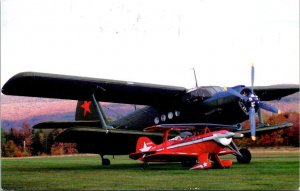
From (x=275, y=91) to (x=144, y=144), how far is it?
712 cm

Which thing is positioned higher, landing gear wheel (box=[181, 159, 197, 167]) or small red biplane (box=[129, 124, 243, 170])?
small red biplane (box=[129, 124, 243, 170])

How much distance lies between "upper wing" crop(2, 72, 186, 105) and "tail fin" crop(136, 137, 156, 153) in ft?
9.00

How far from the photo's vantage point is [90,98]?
2050cm

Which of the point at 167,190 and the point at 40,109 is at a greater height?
the point at 40,109

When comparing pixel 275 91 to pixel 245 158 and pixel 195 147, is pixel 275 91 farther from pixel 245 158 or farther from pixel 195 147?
pixel 195 147

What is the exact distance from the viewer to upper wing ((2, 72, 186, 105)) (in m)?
17.8

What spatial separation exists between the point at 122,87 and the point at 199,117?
3.31 m

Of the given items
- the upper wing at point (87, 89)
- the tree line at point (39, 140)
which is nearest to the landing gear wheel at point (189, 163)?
the upper wing at point (87, 89)

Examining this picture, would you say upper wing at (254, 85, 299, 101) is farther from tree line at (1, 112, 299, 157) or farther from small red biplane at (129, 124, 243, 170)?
tree line at (1, 112, 299, 157)

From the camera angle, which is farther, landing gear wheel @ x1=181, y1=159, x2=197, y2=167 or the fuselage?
the fuselage

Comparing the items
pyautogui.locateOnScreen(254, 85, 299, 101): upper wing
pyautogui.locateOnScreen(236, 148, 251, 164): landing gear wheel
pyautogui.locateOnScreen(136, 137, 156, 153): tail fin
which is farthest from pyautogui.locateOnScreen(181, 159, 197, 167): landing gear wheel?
pyautogui.locateOnScreen(254, 85, 299, 101): upper wing

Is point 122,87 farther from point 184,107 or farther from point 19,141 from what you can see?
point 19,141

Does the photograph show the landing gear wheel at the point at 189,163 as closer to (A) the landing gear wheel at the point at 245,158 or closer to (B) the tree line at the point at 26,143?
(A) the landing gear wheel at the point at 245,158

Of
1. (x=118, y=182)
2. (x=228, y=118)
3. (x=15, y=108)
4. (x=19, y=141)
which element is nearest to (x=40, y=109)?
(x=15, y=108)
